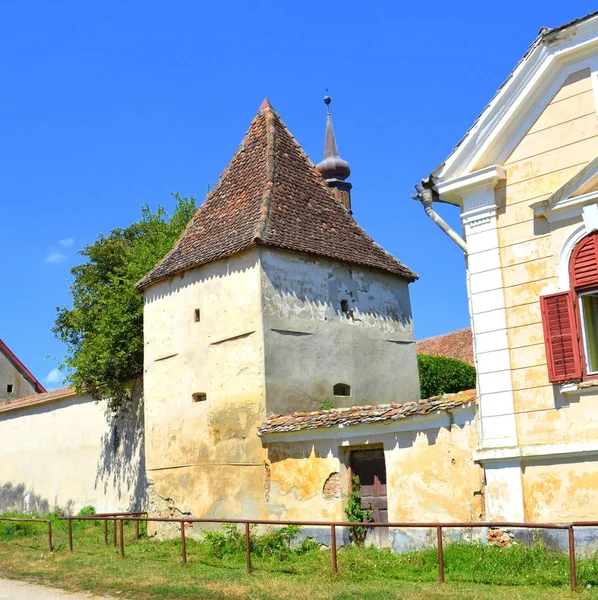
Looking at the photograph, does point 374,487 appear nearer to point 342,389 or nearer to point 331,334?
point 342,389

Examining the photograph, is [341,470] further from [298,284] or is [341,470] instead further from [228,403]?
[298,284]

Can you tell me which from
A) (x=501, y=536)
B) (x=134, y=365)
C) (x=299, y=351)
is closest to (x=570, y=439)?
(x=501, y=536)

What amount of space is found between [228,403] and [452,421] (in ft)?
18.0

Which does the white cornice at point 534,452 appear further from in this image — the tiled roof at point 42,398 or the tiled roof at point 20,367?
the tiled roof at point 20,367

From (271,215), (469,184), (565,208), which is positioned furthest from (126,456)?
(565,208)

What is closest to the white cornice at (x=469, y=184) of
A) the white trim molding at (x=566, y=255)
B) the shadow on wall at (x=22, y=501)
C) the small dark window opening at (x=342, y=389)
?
the white trim molding at (x=566, y=255)

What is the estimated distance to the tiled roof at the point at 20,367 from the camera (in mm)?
37125

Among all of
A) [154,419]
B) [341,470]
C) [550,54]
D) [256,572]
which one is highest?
[550,54]

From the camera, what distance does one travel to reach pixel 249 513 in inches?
605

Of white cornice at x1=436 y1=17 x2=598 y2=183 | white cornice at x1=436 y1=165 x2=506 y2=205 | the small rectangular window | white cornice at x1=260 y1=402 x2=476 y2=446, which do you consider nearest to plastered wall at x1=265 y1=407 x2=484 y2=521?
white cornice at x1=260 y1=402 x2=476 y2=446

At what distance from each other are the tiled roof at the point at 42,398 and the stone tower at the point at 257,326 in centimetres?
756

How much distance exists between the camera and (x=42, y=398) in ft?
86.7

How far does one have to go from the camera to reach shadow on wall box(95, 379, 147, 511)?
2150 cm

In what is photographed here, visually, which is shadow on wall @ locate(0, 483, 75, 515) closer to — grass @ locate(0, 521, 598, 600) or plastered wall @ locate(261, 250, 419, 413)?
grass @ locate(0, 521, 598, 600)
